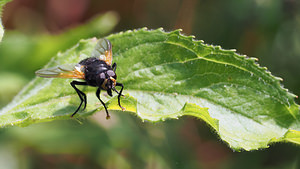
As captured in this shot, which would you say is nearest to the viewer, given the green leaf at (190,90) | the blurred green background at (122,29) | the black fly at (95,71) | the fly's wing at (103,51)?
the green leaf at (190,90)

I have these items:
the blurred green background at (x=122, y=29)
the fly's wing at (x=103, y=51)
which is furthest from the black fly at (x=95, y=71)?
the blurred green background at (x=122, y=29)

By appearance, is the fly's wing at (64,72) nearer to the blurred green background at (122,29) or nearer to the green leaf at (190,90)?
the green leaf at (190,90)

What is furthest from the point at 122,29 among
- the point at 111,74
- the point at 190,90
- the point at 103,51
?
the point at 190,90

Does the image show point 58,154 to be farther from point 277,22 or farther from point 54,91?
point 277,22

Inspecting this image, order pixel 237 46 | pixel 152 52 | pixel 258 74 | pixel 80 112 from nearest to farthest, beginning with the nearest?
pixel 80 112 < pixel 258 74 < pixel 152 52 < pixel 237 46

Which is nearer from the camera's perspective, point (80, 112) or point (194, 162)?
point (80, 112)

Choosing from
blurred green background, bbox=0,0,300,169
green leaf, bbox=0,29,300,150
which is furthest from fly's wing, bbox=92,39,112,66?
blurred green background, bbox=0,0,300,169

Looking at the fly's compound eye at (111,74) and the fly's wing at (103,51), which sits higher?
the fly's wing at (103,51)

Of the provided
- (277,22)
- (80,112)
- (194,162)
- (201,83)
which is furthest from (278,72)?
(80,112)

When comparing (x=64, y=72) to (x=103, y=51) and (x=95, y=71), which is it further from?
(x=103, y=51)
